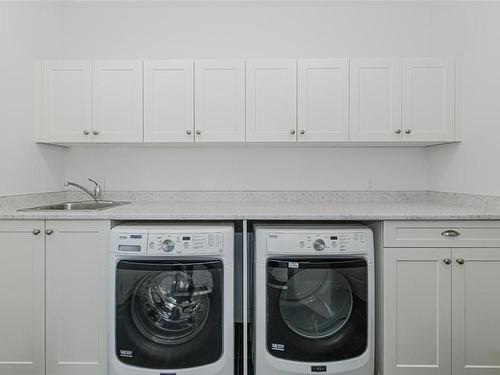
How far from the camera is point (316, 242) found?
1.78 meters

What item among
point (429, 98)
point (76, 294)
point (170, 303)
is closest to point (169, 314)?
point (170, 303)

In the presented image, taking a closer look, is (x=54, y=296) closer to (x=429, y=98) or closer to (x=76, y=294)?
(x=76, y=294)

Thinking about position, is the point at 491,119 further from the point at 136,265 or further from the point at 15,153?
the point at 15,153

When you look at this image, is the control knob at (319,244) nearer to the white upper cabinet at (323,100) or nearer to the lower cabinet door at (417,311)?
the lower cabinet door at (417,311)

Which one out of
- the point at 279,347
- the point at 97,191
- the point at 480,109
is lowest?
the point at 279,347

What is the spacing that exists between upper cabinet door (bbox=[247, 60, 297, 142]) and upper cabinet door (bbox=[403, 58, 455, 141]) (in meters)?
0.82

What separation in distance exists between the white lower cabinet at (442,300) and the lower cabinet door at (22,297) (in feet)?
6.60

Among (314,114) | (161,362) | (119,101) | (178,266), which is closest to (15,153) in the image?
(119,101)

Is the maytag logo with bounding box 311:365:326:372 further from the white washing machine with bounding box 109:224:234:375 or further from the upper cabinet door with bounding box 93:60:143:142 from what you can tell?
the upper cabinet door with bounding box 93:60:143:142

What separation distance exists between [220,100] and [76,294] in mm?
1561

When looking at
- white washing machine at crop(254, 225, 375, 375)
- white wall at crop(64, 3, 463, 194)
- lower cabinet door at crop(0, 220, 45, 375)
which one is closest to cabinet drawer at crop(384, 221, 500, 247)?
white washing machine at crop(254, 225, 375, 375)

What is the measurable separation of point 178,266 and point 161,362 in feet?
1.81

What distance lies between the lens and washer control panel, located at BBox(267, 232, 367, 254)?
5.83 feet

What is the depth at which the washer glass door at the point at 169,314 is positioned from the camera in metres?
1.76
